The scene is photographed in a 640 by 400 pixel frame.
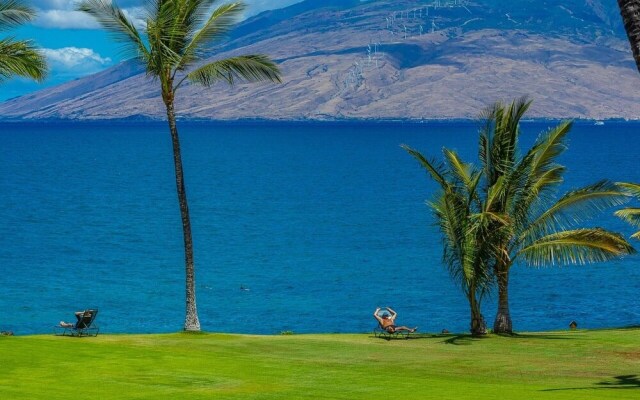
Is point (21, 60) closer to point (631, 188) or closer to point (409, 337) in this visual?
point (409, 337)

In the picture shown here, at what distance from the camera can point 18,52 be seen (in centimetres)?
2925

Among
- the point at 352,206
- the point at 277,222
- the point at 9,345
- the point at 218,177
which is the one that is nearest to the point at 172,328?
the point at 9,345

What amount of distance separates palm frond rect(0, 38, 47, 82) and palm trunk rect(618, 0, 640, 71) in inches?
791

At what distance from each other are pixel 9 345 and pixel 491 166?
551 inches

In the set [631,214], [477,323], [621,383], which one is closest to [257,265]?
[631,214]

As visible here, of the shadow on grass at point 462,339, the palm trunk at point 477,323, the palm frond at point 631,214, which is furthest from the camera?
the palm frond at point 631,214

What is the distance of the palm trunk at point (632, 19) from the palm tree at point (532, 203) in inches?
596

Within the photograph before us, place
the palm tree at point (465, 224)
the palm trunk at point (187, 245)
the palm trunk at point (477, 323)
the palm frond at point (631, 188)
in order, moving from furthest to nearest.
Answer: the palm frond at point (631, 188), the palm trunk at point (187, 245), the palm tree at point (465, 224), the palm trunk at point (477, 323)

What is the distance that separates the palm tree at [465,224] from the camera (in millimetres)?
28484

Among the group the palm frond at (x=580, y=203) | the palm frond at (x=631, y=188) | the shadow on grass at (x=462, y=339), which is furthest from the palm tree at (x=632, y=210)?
the shadow on grass at (x=462, y=339)

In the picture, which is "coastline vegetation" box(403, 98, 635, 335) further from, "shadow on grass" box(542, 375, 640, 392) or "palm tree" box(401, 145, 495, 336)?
"shadow on grass" box(542, 375, 640, 392)

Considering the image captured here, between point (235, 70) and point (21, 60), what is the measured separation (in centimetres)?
599

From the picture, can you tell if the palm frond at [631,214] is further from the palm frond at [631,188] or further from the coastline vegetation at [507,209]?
the coastline vegetation at [507,209]

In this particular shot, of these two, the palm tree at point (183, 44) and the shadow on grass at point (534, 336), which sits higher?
the palm tree at point (183, 44)
